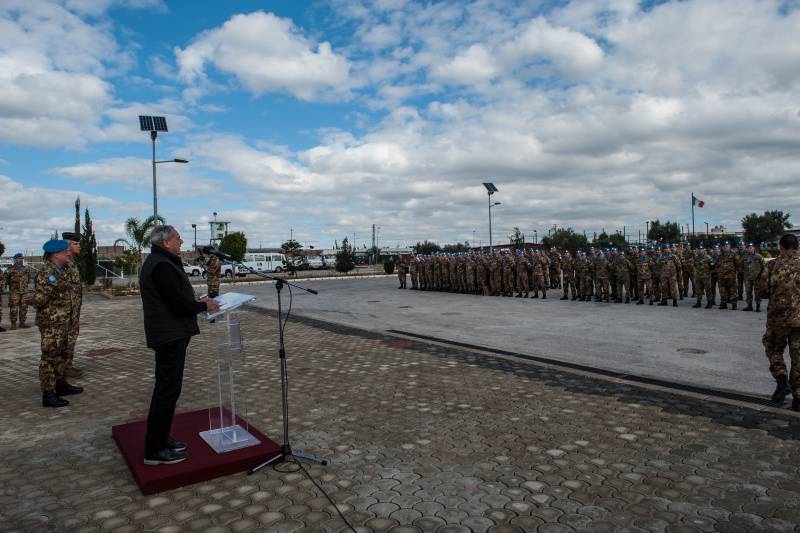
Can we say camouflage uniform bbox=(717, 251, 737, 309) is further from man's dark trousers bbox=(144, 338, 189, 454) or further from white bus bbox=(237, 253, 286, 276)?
white bus bbox=(237, 253, 286, 276)

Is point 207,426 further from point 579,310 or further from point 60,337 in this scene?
point 579,310

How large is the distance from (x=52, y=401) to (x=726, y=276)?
54.2ft

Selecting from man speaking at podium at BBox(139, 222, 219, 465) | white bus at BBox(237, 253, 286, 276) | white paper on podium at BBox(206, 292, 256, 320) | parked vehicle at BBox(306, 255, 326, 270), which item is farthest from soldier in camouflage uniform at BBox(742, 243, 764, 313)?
parked vehicle at BBox(306, 255, 326, 270)

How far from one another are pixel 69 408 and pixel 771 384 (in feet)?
28.3

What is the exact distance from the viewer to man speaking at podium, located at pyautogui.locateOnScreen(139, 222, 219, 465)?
409cm

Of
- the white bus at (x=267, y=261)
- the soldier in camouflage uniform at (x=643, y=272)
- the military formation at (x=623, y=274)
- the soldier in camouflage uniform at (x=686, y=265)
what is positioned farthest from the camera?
the white bus at (x=267, y=261)

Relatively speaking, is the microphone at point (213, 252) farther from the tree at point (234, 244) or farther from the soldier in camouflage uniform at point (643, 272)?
the tree at point (234, 244)

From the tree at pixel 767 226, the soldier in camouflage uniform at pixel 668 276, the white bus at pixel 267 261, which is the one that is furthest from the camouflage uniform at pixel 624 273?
the tree at pixel 767 226

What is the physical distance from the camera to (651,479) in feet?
12.8

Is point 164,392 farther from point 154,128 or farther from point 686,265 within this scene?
point 154,128

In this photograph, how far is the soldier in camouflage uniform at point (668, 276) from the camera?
53.4ft

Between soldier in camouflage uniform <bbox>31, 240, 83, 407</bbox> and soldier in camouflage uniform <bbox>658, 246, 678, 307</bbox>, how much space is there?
15.7 meters

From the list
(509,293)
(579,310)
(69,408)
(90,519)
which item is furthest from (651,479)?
(509,293)

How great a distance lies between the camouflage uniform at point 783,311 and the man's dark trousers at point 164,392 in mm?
5904
